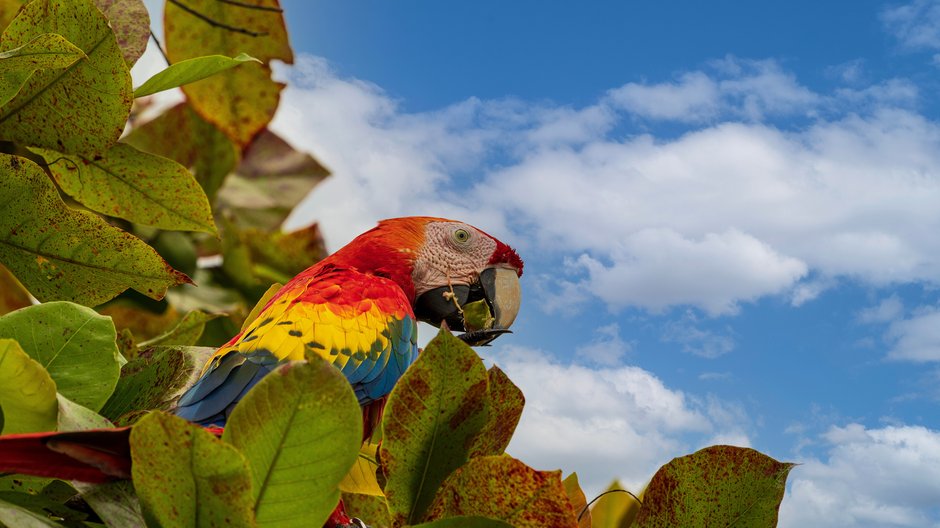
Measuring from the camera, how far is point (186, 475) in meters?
0.37

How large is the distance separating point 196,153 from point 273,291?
1.03m

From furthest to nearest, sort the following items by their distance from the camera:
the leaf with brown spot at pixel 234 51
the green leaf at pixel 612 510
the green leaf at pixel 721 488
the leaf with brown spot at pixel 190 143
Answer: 1. the leaf with brown spot at pixel 190 143
2. the leaf with brown spot at pixel 234 51
3. the green leaf at pixel 612 510
4. the green leaf at pixel 721 488

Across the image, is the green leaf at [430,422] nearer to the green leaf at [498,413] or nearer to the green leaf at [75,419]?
the green leaf at [498,413]

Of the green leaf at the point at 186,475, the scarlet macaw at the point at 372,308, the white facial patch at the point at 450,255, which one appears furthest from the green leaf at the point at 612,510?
the white facial patch at the point at 450,255

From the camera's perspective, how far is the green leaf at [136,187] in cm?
77

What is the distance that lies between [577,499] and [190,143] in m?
1.32

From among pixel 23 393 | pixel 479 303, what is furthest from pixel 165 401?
pixel 479 303

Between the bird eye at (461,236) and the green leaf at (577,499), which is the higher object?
the bird eye at (461,236)

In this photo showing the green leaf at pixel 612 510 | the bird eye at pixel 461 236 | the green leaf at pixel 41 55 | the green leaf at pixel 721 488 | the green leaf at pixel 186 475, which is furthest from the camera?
the bird eye at pixel 461 236

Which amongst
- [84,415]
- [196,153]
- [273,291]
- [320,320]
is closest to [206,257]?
[196,153]

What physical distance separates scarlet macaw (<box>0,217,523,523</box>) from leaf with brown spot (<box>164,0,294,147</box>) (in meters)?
0.29

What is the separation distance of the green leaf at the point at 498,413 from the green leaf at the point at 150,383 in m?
0.21

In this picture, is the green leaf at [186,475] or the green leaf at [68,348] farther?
the green leaf at [68,348]

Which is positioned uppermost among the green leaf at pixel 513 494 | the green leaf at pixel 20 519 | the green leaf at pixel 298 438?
the green leaf at pixel 513 494
